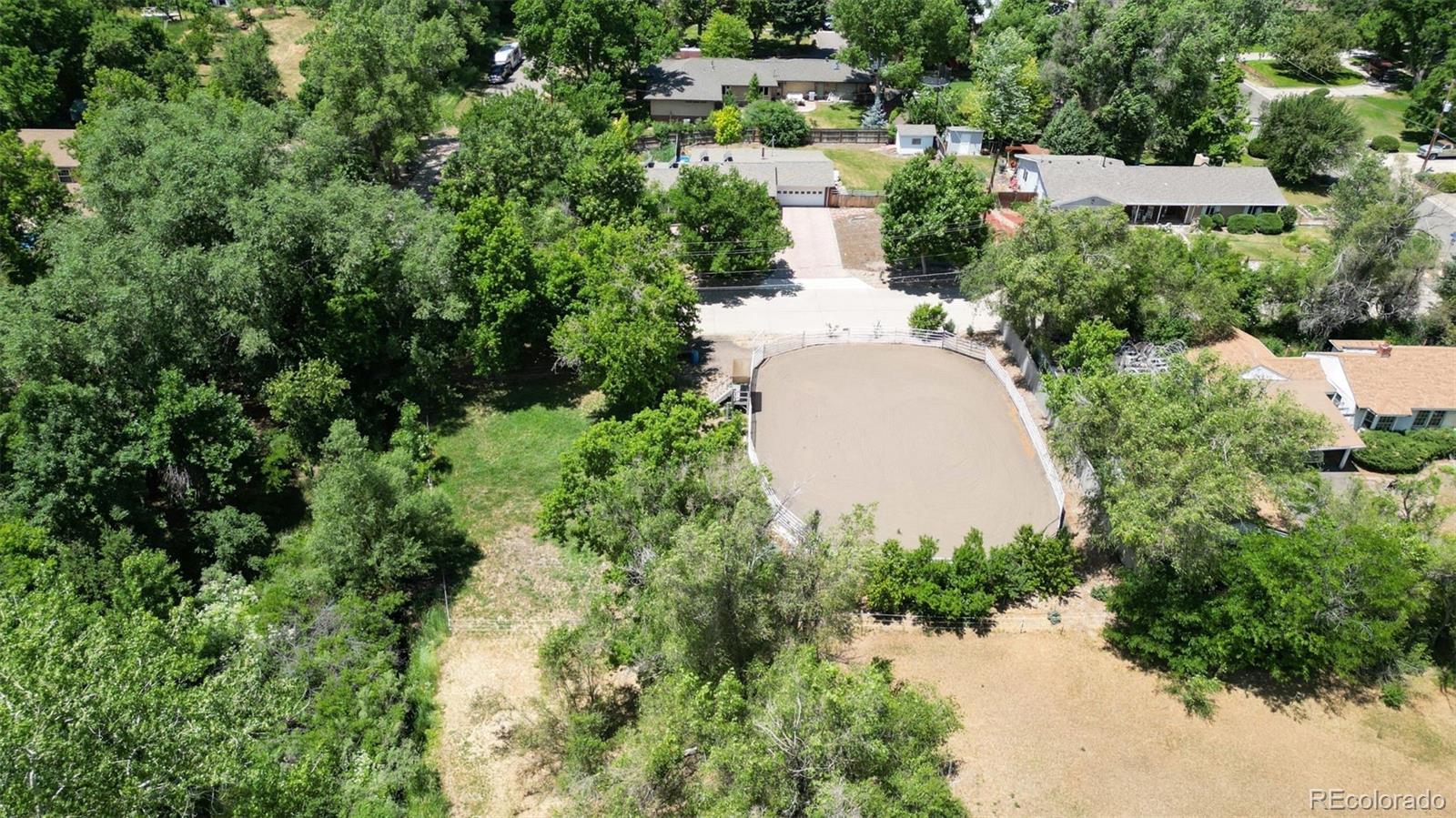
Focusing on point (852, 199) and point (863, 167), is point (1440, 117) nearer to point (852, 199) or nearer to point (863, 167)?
point (863, 167)

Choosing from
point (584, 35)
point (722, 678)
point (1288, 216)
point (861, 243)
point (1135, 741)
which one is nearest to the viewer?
point (722, 678)

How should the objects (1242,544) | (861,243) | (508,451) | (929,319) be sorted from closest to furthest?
(1242,544)
(508,451)
(929,319)
(861,243)

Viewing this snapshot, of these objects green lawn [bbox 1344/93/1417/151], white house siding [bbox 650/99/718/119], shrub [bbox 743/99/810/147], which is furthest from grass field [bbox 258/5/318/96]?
green lawn [bbox 1344/93/1417/151]

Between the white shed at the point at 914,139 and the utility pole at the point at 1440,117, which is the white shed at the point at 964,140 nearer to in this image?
the white shed at the point at 914,139

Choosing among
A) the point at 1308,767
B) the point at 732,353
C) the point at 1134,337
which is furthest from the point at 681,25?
the point at 1308,767

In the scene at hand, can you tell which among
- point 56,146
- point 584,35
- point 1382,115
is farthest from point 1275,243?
point 56,146

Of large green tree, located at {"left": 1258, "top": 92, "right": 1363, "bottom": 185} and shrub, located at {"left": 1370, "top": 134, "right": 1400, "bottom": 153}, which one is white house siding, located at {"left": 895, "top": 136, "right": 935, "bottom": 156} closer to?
large green tree, located at {"left": 1258, "top": 92, "right": 1363, "bottom": 185}

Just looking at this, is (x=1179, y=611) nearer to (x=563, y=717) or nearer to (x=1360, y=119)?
(x=563, y=717)

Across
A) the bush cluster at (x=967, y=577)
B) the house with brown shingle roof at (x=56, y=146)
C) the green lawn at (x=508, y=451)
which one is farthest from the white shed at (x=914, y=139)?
the house with brown shingle roof at (x=56, y=146)
